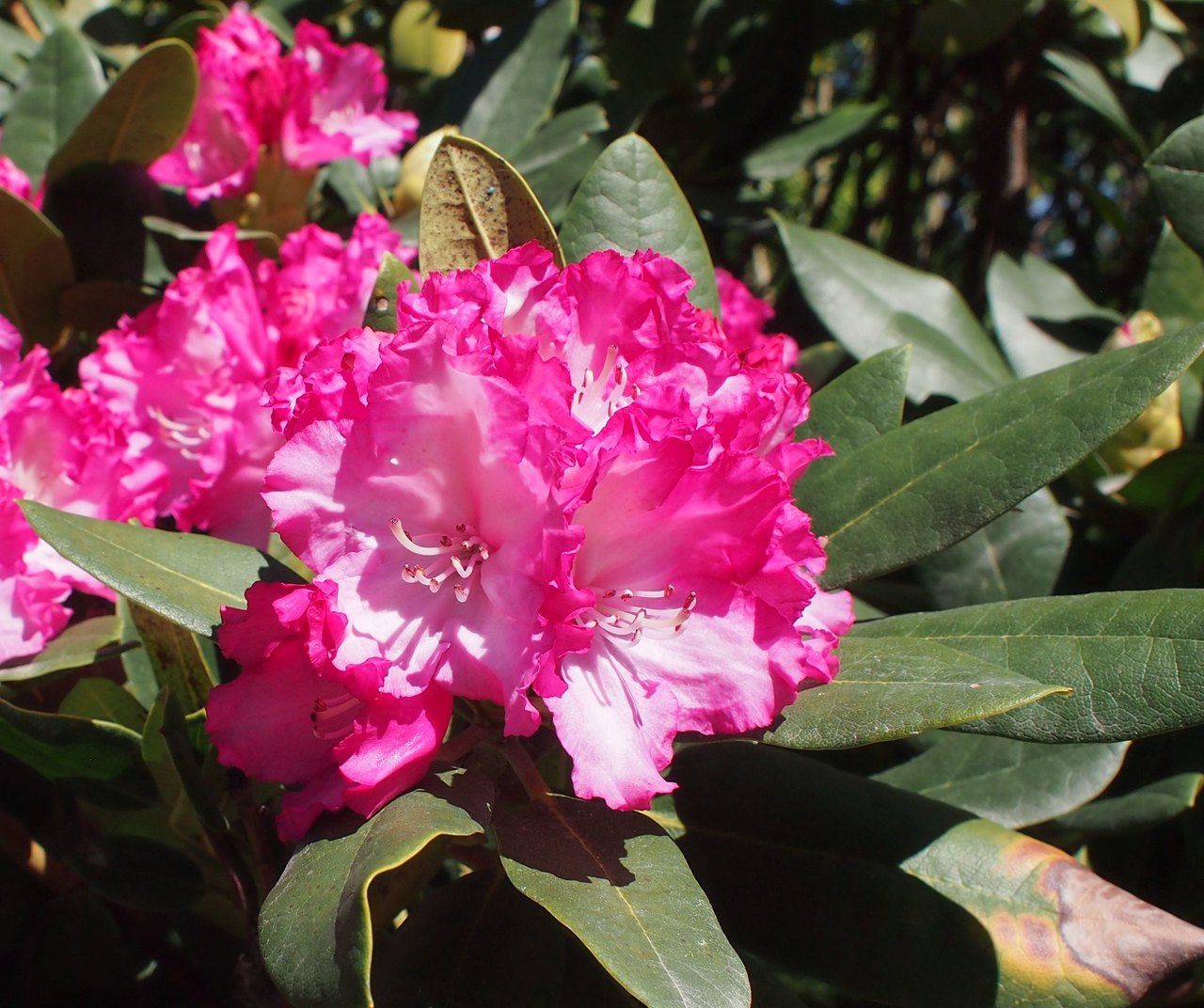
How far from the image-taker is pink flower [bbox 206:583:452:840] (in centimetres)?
74

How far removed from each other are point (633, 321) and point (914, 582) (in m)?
0.68

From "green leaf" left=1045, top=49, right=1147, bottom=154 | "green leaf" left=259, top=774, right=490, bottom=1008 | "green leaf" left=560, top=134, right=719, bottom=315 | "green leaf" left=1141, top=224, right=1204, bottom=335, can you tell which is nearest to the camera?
"green leaf" left=259, top=774, right=490, bottom=1008

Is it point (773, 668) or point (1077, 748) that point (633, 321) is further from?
point (1077, 748)

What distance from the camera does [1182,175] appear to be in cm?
115

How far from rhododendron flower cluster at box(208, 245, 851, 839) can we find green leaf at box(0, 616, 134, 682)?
0.21m

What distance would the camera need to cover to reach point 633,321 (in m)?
0.85

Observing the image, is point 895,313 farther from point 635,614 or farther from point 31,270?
point 31,270

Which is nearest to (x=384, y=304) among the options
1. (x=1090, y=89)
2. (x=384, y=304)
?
(x=384, y=304)

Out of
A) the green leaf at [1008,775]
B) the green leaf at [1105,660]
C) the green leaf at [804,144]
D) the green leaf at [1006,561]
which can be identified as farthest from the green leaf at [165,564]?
the green leaf at [804,144]

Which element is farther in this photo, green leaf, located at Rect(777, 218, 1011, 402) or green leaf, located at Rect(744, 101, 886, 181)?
green leaf, located at Rect(744, 101, 886, 181)

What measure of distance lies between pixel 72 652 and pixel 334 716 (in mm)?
307

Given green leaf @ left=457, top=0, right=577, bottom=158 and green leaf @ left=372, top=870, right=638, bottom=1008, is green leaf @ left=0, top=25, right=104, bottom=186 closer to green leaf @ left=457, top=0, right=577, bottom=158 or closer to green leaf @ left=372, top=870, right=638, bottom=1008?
green leaf @ left=457, top=0, right=577, bottom=158

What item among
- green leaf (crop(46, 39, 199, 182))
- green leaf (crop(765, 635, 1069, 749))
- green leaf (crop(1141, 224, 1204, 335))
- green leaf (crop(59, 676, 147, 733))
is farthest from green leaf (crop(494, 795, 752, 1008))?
green leaf (crop(1141, 224, 1204, 335))

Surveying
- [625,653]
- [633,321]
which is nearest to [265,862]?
[625,653]
